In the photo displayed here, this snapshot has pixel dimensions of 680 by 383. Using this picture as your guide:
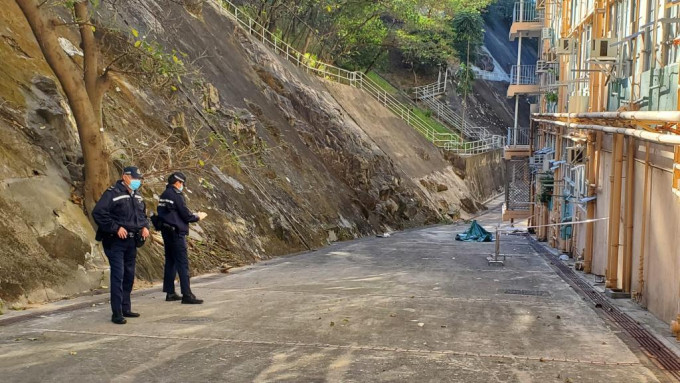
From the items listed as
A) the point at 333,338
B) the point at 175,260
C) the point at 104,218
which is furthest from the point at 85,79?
the point at 333,338

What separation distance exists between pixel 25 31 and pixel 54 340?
29.7ft

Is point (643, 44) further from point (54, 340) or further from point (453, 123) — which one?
point (453, 123)

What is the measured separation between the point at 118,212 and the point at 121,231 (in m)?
0.30

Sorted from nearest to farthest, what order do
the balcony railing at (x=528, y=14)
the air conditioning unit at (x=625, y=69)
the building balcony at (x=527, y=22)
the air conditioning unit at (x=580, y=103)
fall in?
the air conditioning unit at (x=625, y=69)
the air conditioning unit at (x=580, y=103)
the building balcony at (x=527, y=22)
the balcony railing at (x=528, y=14)

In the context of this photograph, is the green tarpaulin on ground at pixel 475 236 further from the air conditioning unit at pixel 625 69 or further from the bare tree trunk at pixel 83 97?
the bare tree trunk at pixel 83 97

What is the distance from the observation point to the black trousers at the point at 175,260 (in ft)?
35.1

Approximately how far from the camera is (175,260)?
35.7 feet

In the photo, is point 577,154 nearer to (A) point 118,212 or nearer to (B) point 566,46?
(B) point 566,46

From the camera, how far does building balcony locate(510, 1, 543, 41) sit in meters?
41.4

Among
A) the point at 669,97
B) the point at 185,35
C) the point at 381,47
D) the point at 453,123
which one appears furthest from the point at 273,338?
the point at 453,123

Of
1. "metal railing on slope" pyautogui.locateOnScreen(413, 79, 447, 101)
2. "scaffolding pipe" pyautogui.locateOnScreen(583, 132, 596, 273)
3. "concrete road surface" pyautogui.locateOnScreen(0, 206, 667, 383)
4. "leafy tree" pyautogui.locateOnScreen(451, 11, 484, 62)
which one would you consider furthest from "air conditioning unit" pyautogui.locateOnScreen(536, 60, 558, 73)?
"leafy tree" pyautogui.locateOnScreen(451, 11, 484, 62)

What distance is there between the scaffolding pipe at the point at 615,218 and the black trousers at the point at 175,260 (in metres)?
7.61

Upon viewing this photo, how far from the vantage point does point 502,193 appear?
65.4 m

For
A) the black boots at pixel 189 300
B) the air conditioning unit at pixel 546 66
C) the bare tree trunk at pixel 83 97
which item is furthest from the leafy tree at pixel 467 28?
the black boots at pixel 189 300
